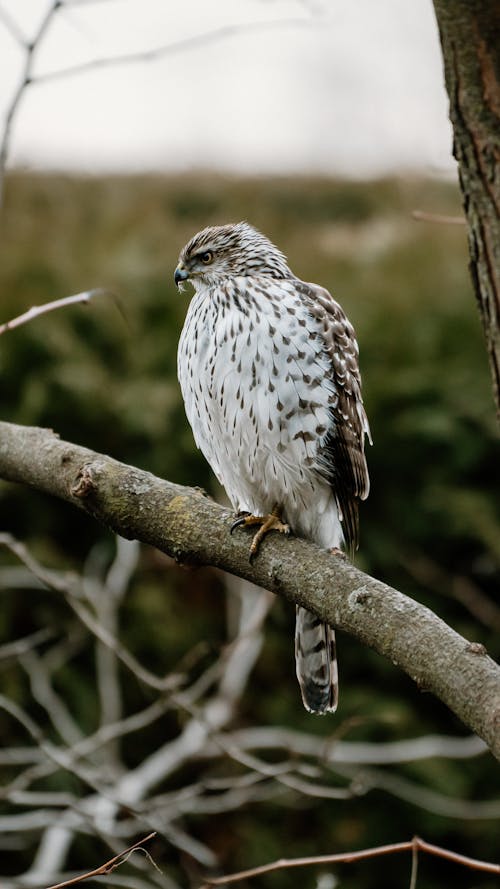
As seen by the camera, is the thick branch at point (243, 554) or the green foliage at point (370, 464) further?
the green foliage at point (370, 464)

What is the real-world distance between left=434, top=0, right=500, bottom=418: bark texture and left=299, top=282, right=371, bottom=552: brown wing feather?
3.31 feet

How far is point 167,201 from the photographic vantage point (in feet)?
30.3

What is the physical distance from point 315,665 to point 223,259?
1308mm

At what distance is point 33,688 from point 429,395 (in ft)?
8.17

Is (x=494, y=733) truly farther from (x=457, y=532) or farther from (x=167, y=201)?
(x=167, y=201)

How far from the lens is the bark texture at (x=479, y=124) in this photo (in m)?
1.68

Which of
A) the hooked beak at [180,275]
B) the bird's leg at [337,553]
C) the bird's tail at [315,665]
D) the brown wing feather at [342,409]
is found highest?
the hooked beak at [180,275]

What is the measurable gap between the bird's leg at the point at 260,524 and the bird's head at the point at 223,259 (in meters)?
0.80

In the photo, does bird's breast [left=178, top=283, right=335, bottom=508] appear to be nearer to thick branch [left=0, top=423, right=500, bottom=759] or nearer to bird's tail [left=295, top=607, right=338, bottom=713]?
bird's tail [left=295, top=607, right=338, bottom=713]

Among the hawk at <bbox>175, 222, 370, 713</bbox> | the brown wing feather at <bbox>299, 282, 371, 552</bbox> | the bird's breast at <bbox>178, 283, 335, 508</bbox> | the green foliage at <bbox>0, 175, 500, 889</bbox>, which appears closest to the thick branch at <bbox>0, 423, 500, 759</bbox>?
the hawk at <bbox>175, 222, 370, 713</bbox>

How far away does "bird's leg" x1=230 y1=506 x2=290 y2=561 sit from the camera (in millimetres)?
2030

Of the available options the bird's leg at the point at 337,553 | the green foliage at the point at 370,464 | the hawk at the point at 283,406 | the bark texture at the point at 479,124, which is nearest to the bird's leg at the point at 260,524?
the hawk at the point at 283,406

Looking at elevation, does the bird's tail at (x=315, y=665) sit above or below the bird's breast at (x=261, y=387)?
below

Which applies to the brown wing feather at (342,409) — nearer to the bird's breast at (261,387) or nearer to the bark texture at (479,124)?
the bird's breast at (261,387)
